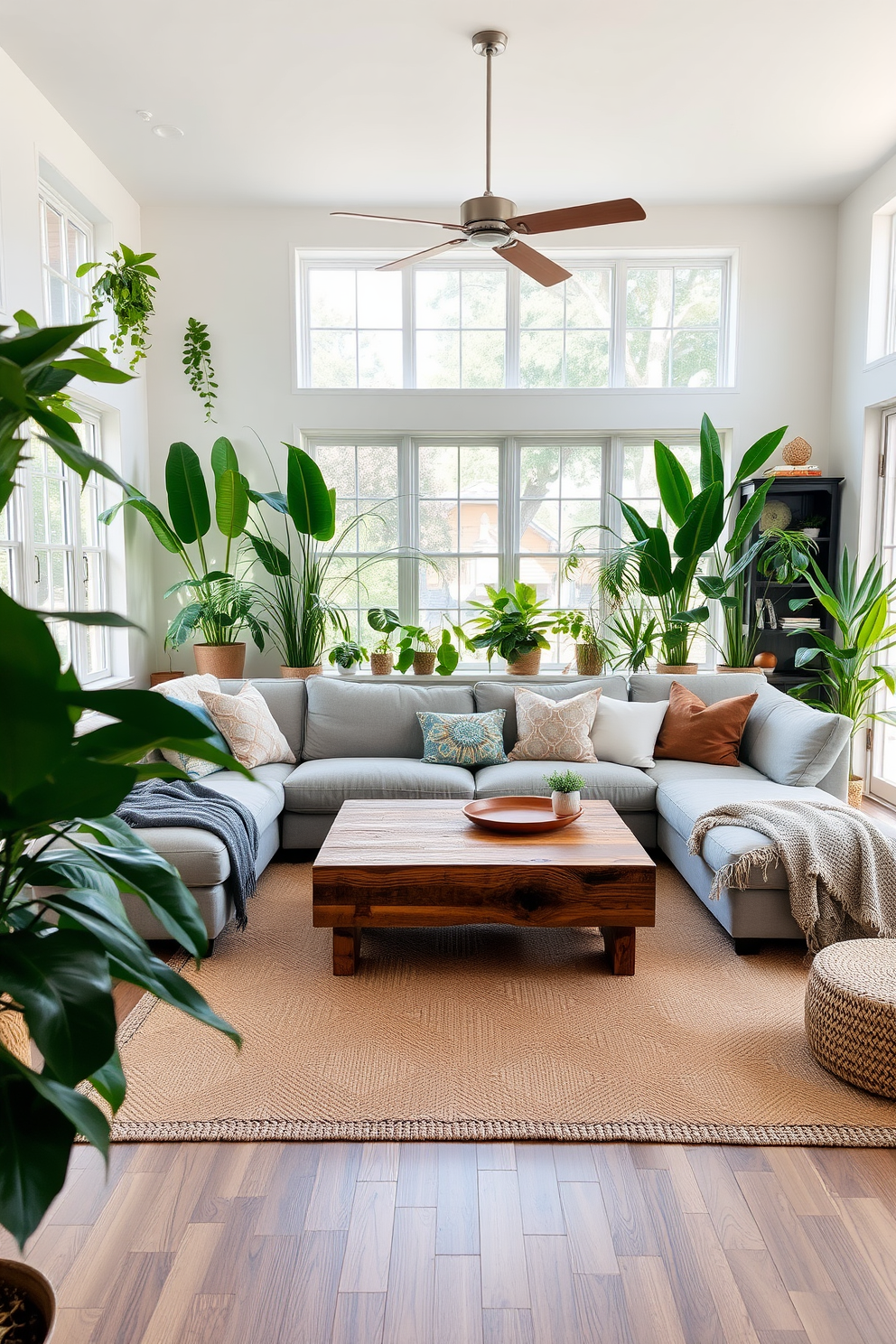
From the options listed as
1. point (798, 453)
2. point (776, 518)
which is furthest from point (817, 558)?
point (798, 453)

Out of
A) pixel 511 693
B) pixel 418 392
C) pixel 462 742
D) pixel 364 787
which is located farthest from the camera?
pixel 418 392

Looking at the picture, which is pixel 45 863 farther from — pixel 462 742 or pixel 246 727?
pixel 462 742

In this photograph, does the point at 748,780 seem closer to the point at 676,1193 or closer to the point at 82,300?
the point at 676,1193

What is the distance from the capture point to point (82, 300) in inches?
189

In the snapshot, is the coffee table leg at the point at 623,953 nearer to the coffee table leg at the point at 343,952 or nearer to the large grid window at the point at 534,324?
the coffee table leg at the point at 343,952

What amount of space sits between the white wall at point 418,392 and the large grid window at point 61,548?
61 cm

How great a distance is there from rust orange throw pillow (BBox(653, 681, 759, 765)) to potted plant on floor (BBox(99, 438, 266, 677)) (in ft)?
7.56

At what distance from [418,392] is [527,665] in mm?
1838

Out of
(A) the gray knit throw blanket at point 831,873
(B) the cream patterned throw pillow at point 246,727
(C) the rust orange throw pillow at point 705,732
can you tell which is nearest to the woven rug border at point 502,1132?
(A) the gray knit throw blanket at point 831,873

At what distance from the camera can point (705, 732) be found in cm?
440

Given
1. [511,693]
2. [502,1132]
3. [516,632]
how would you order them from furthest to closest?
[516,632], [511,693], [502,1132]

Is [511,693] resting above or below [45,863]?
below

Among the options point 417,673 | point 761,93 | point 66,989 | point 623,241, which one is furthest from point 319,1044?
point 623,241

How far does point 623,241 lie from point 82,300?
3092mm
